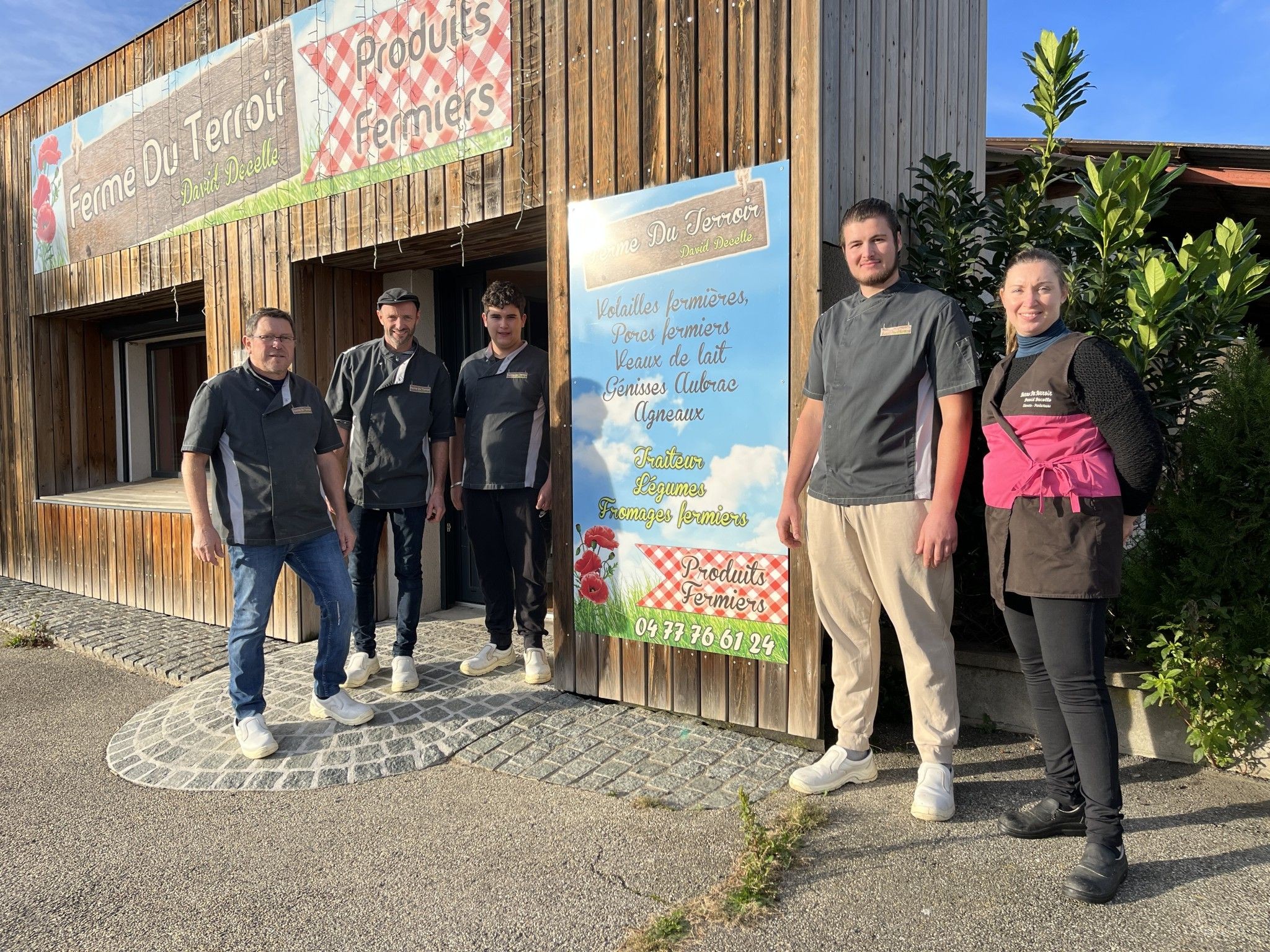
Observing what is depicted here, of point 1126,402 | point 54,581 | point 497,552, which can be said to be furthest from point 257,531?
point 54,581

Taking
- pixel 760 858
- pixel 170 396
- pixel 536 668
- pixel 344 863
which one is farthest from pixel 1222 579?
pixel 170 396

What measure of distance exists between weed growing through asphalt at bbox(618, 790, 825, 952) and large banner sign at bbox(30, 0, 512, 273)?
3521 mm

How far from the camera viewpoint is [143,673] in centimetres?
522

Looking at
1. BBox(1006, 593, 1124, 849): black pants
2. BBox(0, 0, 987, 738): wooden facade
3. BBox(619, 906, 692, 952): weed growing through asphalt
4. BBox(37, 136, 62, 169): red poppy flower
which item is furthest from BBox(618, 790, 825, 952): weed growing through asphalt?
BBox(37, 136, 62, 169): red poppy flower

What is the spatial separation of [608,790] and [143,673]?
3.52 m

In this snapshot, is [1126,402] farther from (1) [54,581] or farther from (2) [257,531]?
(1) [54,581]

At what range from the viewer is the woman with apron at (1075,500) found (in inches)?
95.8

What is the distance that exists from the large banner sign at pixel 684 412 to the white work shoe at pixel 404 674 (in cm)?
88

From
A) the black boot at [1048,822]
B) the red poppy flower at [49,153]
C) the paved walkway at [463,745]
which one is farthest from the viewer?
the red poppy flower at [49,153]

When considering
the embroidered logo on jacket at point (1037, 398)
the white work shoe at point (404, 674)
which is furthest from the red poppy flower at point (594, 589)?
the embroidered logo on jacket at point (1037, 398)

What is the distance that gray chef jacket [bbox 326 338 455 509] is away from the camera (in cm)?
433

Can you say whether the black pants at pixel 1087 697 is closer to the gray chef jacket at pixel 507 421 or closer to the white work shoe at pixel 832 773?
the white work shoe at pixel 832 773

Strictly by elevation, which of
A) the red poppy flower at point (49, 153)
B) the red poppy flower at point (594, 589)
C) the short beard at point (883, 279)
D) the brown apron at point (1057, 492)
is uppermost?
the red poppy flower at point (49, 153)

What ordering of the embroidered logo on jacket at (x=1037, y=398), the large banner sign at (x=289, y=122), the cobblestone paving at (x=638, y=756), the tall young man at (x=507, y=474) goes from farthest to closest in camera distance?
the large banner sign at (x=289, y=122) < the tall young man at (x=507, y=474) < the cobblestone paving at (x=638, y=756) < the embroidered logo on jacket at (x=1037, y=398)
